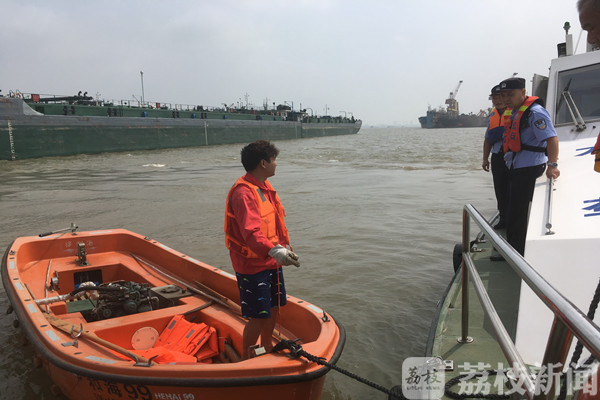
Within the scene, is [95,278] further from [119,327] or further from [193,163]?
[193,163]

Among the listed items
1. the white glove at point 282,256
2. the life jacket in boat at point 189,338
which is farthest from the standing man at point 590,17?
the life jacket in boat at point 189,338

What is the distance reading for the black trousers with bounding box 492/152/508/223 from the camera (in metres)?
5.35

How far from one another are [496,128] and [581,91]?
147cm

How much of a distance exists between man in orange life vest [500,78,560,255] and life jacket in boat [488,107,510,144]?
89 cm

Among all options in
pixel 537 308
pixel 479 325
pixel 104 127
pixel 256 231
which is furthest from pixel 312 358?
pixel 104 127

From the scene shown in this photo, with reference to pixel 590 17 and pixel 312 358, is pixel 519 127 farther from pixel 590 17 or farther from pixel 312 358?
pixel 312 358

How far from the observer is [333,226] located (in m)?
9.22

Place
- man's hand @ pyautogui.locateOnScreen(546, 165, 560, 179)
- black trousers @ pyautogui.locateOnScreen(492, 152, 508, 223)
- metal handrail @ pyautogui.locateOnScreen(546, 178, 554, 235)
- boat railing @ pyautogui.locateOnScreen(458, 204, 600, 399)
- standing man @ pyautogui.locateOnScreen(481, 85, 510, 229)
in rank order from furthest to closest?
black trousers @ pyautogui.locateOnScreen(492, 152, 508, 223) → standing man @ pyautogui.locateOnScreen(481, 85, 510, 229) → man's hand @ pyautogui.locateOnScreen(546, 165, 560, 179) → metal handrail @ pyautogui.locateOnScreen(546, 178, 554, 235) → boat railing @ pyautogui.locateOnScreen(458, 204, 600, 399)

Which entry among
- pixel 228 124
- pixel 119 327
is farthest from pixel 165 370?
pixel 228 124

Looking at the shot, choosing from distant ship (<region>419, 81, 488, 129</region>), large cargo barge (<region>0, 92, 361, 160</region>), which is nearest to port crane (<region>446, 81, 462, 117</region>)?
distant ship (<region>419, 81, 488, 129</region>)

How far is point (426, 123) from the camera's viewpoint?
373 ft

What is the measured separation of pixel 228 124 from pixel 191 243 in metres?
37.6

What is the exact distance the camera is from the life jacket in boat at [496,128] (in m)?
5.23

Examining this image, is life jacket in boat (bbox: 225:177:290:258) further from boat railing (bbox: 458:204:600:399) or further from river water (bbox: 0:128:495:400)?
river water (bbox: 0:128:495:400)
